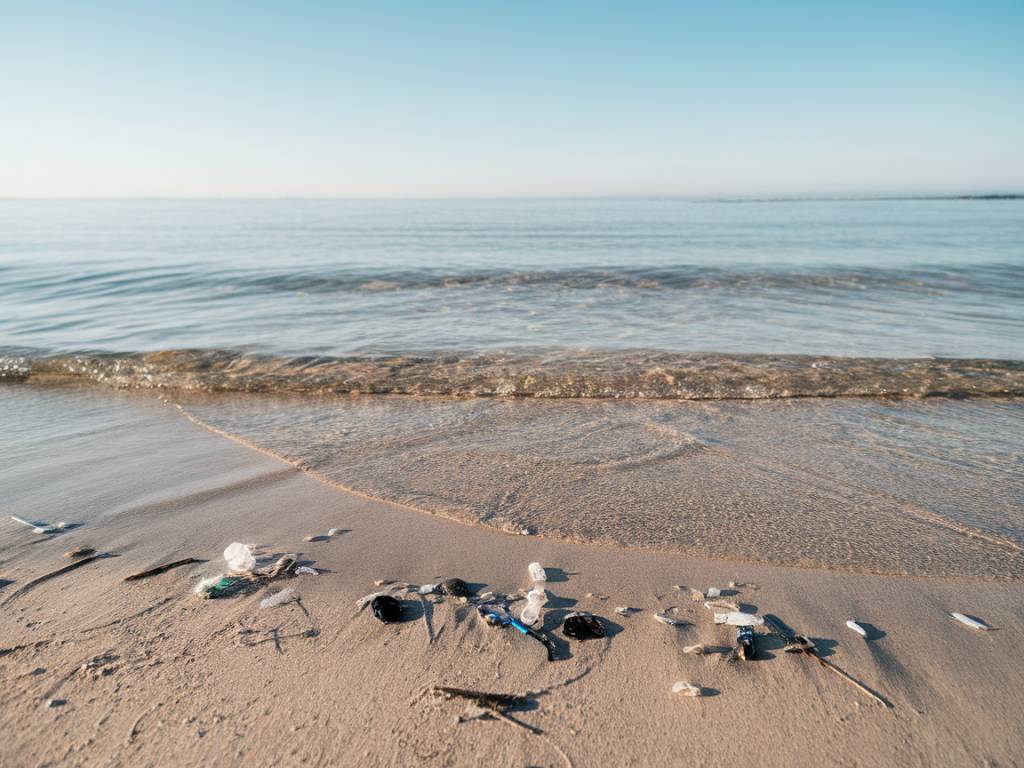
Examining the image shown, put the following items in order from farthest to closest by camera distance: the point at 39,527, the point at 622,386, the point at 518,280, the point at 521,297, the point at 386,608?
the point at 518,280, the point at 521,297, the point at 622,386, the point at 39,527, the point at 386,608

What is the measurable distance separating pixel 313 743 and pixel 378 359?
224 inches

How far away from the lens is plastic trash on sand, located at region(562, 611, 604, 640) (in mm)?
2227

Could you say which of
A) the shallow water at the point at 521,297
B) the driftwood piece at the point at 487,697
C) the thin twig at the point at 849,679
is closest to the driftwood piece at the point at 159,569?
the driftwood piece at the point at 487,697

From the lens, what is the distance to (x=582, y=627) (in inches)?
88.8

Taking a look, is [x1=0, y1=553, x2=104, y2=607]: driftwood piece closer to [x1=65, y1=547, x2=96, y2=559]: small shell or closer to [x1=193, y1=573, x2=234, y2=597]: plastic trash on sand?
[x1=65, y1=547, x2=96, y2=559]: small shell

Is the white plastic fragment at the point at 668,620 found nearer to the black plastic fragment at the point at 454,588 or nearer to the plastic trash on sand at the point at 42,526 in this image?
the black plastic fragment at the point at 454,588

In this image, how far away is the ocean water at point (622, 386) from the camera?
130 inches

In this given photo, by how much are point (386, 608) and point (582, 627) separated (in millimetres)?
792

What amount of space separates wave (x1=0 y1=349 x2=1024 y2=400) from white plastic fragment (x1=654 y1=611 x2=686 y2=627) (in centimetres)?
351

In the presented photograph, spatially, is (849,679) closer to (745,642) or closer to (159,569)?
(745,642)

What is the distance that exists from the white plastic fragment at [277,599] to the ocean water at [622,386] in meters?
0.97

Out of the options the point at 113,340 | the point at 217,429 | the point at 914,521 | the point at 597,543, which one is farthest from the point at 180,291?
the point at 914,521

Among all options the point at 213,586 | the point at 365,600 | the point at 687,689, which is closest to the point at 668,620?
the point at 687,689

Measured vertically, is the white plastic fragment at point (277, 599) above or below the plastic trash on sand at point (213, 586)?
below
